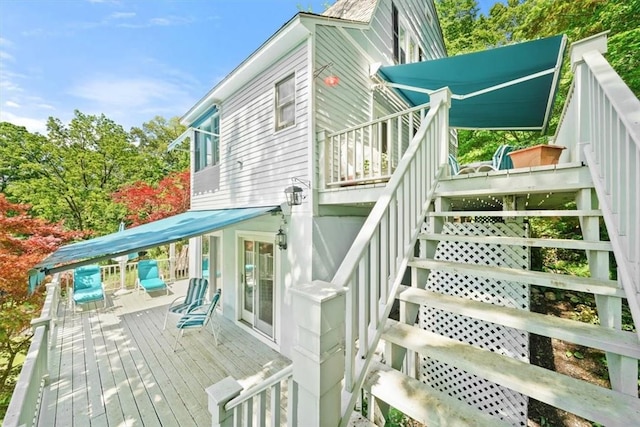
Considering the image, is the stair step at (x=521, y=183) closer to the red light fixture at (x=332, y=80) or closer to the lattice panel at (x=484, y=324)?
the lattice panel at (x=484, y=324)

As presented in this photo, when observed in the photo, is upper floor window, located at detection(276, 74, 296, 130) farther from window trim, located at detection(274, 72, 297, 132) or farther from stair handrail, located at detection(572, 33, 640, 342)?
stair handrail, located at detection(572, 33, 640, 342)

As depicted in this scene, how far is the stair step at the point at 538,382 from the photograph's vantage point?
3.88 ft

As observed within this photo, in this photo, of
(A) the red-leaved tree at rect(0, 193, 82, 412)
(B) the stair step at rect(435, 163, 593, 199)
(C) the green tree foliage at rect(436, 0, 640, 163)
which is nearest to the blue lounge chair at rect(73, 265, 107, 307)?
(A) the red-leaved tree at rect(0, 193, 82, 412)

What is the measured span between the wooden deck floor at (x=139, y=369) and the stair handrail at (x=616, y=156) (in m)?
4.46

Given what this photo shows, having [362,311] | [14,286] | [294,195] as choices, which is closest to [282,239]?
[294,195]

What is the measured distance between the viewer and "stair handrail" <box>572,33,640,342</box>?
1.36 m

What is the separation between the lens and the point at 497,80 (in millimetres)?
4957

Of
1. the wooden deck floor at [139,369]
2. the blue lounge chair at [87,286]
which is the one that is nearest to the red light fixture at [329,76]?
the wooden deck floor at [139,369]

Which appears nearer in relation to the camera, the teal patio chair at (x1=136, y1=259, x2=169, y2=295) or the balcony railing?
the balcony railing

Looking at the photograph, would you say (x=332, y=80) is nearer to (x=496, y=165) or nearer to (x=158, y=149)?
(x=496, y=165)

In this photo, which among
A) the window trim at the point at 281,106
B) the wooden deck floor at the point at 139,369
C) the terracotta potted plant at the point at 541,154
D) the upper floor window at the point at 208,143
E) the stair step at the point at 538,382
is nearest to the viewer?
the stair step at the point at 538,382

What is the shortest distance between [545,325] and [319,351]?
4.70ft

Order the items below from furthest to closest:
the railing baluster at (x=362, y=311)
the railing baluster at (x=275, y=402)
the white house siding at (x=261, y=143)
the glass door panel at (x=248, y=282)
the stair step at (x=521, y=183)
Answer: the glass door panel at (x=248, y=282)
the white house siding at (x=261, y=143)
the stair step at (x=521, y=183)
the railing baluster at (x=275, y=402)
the railing baluster at (x=362, y=311)

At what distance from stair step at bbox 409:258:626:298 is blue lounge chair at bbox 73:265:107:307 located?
28.8 ft
